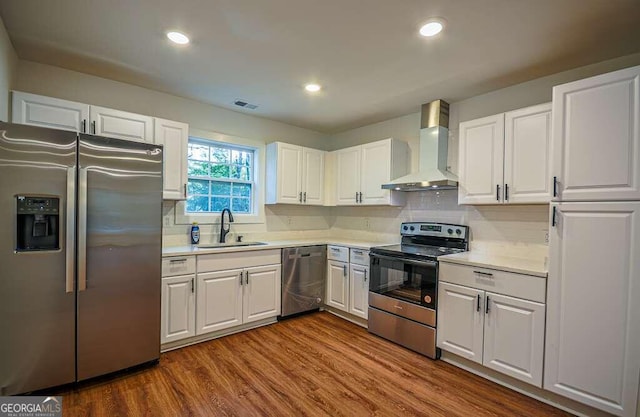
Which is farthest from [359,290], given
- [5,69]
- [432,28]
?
[5,69]

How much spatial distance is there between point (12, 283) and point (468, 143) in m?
3.66

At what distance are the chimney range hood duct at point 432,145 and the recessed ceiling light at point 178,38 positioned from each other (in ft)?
7.69

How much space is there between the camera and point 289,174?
13.2ft

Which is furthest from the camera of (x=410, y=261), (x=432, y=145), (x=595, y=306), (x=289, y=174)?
(x=289, y=174)

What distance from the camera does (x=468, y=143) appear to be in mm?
2912

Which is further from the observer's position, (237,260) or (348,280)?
(348,280)

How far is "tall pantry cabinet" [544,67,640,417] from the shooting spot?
5.98ft

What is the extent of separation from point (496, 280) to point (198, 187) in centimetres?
317

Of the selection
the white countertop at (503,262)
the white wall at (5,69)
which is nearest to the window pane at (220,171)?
the white wall at (5,69)

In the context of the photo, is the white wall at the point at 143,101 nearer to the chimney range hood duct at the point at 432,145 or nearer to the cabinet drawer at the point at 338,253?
the cabinet drawer at the point at 338,253

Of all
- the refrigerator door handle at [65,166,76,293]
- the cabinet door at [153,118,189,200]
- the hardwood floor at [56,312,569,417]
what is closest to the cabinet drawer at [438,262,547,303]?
the hardwood floor at [56,312,569,417]

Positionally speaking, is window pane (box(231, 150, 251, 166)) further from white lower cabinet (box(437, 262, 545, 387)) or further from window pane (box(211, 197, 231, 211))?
white lower cabinet (box(437, 262, 545, 387))

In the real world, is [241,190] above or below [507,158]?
below

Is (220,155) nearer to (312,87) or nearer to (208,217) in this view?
(208,217)
